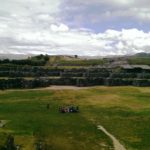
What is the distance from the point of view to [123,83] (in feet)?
343

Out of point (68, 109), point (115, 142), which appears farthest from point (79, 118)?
point (115, 142)

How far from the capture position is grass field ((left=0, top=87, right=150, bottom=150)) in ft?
153

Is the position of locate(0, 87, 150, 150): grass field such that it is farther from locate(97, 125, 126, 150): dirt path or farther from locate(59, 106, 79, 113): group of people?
locate(59, 106, 79, 113): group of people

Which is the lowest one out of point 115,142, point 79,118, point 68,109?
point 115,142

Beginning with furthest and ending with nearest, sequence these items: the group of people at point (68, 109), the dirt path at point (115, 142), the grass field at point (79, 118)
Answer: the group of people at point (68, 109) → the grass field at point (79, 118) → the dirt path at point (115, 142)

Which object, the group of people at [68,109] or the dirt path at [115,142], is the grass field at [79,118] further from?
the group of people at [68,109]

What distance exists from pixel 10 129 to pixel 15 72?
64104 mm

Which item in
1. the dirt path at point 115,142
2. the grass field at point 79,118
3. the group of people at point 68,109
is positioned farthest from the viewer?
the group of people at point 68,109

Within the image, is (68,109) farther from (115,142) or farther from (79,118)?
(115,142)

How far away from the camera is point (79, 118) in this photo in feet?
201

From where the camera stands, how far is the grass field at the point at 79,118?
4656 centimetres

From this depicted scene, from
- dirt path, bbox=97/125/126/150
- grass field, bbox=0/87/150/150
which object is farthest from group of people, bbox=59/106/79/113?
dirt path, bbox=97/125/126/150

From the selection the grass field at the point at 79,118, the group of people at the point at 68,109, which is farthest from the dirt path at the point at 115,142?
the group of people at the point at 68,109

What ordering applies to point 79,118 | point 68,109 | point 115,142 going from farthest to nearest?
point 68,109, point 79,118, point 115,142
